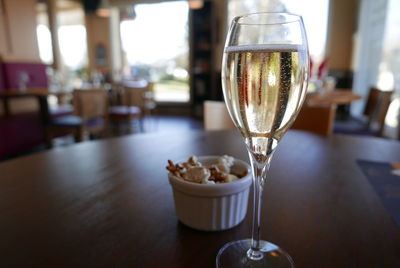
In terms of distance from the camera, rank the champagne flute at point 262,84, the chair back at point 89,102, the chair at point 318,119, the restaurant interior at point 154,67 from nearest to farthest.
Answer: the champagne flute at point 262,84 → the chair at point 318,119 → the chair back at point 89,102 → the restaurant interior at point 154,67

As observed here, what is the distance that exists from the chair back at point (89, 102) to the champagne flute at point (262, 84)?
3363mm

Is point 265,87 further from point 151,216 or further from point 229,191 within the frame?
point 151,216

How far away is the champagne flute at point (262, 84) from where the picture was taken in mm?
371

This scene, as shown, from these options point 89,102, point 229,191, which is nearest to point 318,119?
point 229,191

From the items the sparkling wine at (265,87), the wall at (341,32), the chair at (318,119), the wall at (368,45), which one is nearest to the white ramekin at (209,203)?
the sparkling wine at (265,87)

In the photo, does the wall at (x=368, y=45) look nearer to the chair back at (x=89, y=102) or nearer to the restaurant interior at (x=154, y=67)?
the restaurant interior at (x=154, y=67)

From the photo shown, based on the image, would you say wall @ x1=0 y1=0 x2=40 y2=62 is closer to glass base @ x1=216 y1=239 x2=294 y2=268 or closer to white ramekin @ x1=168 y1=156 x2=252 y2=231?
white ramekin @ x1=168 y1=156 x2=252 y2=231

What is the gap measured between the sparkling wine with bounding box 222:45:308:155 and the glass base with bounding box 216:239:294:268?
0.15 metres

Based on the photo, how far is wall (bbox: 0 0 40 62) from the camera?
4531 millimetres

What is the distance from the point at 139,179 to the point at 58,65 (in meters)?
7.04

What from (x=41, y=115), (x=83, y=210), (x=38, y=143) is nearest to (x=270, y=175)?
(x=83, y=210)

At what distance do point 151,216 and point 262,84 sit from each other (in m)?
0.31

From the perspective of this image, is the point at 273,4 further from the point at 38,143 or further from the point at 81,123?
the point at 38,143

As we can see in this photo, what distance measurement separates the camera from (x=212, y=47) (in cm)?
686
